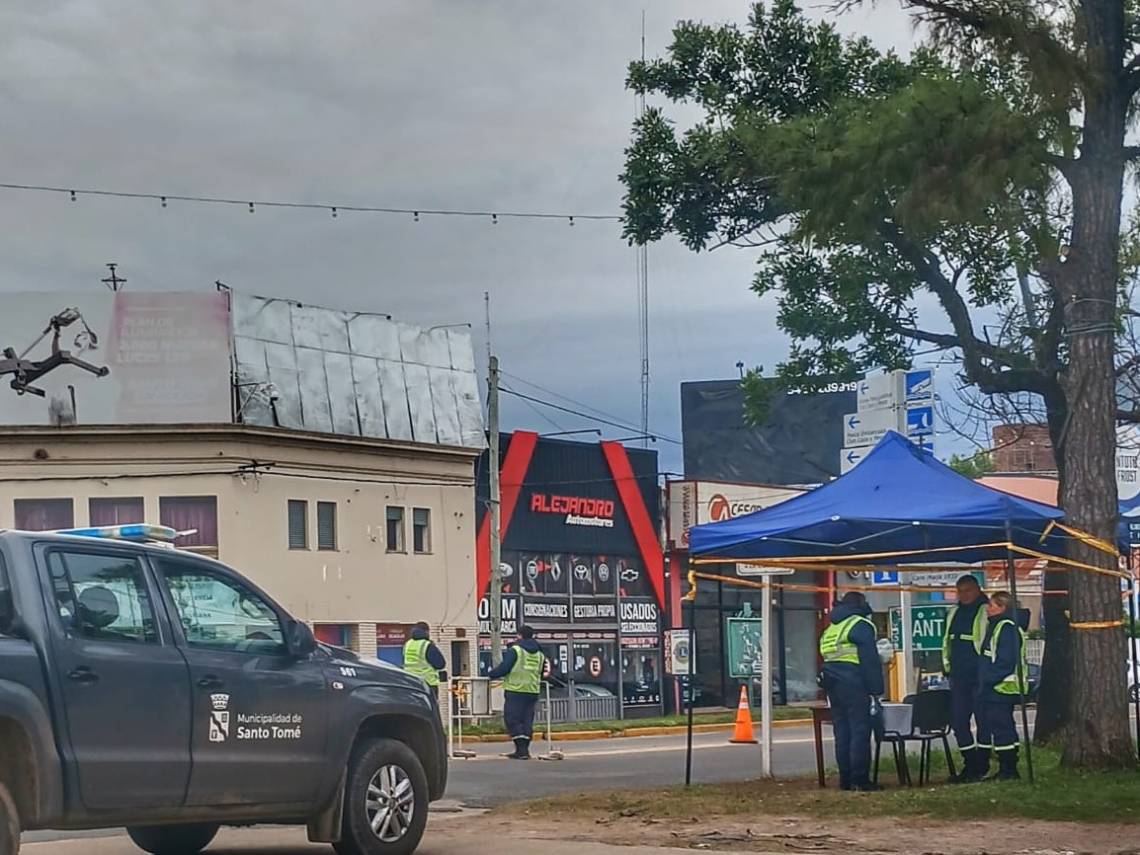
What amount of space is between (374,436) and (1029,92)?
26259mm

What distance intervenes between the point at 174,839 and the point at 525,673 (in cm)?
1179

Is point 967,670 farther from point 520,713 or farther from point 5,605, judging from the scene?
point 520,713

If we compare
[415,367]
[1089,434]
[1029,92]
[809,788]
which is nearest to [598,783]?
[809,788]

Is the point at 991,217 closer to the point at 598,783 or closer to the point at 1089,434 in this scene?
the point at 1089,434

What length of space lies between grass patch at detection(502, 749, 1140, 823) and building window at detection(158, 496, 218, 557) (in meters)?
22.2

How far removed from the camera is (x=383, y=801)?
11.0 meters

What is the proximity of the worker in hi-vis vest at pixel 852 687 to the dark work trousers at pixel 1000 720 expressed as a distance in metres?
0.92

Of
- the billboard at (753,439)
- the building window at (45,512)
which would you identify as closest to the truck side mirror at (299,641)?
the building window at (45,512)

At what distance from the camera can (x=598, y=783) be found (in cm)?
1853

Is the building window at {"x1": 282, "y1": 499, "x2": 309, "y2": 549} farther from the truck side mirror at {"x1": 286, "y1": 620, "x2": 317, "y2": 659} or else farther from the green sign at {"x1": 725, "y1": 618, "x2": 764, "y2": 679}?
the truck side mirror at {"x1": 286, "y1": 620, "x2": 317, "y2": 659}

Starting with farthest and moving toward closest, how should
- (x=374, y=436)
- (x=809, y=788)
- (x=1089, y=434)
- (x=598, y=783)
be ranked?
(x=374, y=436)
(x=598, y=783)
(x=809, y=788)
(x=1089, y=434)

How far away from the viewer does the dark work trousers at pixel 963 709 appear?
49.9 ft

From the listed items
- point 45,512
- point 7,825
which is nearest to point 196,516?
point 45,512

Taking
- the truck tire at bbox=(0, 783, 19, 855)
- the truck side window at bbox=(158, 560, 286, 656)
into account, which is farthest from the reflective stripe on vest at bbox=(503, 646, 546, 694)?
the truck tire at bbox=(0, 783, 19, 855)
